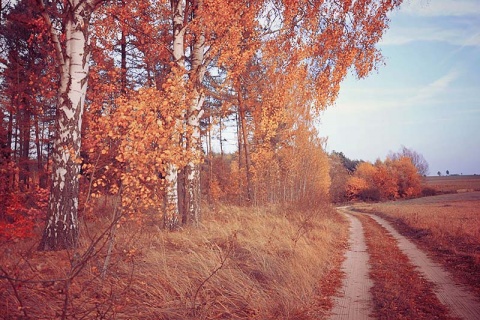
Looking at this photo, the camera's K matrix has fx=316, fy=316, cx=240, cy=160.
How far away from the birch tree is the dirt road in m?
5.32

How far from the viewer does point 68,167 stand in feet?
21.4

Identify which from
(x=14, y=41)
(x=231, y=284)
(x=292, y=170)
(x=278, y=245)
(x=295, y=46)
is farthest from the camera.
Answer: (x=292, y=170)

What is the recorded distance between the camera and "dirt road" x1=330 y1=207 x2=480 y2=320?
484 cm

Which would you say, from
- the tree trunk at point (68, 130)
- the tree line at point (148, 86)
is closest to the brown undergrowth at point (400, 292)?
the tree line at point (148, 86)

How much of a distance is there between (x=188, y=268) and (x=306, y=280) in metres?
2.14

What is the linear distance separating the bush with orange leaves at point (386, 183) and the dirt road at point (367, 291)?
2392 inches

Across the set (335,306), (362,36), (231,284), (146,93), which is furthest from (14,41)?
(335,306)

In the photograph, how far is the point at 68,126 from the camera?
663 centimetres

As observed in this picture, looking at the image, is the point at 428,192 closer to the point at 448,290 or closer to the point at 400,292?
the point at 448,290

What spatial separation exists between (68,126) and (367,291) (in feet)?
22.4

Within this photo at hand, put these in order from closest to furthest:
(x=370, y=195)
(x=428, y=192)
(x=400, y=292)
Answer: (x=400, y=292) < (x=370, y=195) < (x=428, y=192)

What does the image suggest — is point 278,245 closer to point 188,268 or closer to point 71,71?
point 188,268

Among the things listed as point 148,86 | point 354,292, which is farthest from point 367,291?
point 148,86

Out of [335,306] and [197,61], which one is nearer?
[335,306]
